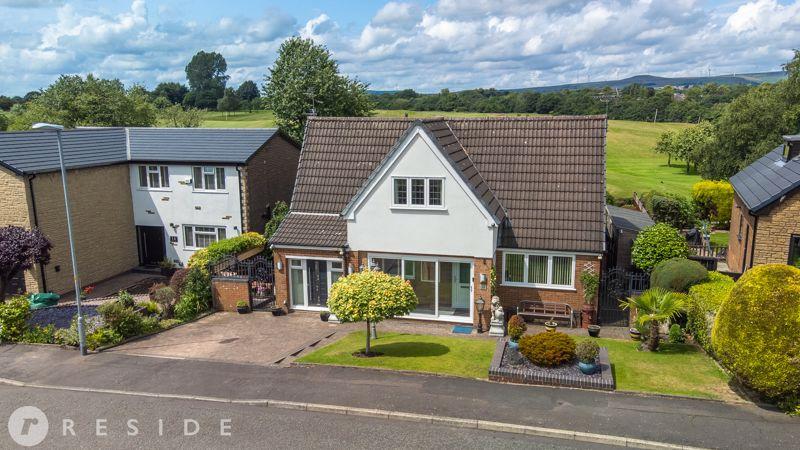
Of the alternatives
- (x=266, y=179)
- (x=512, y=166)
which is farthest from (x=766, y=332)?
(x=266, y=179)

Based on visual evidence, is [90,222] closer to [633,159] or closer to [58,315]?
[58,315]

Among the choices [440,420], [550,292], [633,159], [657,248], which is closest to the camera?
[440,420]

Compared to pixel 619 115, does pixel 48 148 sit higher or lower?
lower

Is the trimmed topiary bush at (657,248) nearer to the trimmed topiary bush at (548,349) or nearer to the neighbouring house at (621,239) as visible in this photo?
the neighbouring house at (621,239)

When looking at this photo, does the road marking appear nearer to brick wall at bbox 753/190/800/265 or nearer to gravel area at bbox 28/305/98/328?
gravel area at bbox 28/305/98/328

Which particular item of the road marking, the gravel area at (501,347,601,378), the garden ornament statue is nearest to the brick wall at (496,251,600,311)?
the garden ornament statue

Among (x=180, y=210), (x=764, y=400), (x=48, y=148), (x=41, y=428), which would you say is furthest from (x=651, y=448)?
(x=48, y=148)

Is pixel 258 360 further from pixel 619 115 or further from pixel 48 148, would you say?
pixel 619 115
